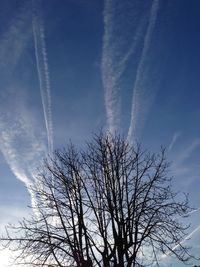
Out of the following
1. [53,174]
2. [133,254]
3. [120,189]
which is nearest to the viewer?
[133,254]

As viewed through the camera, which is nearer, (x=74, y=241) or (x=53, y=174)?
(x=74, y=241)

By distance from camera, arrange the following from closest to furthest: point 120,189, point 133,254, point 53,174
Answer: point 133,254
point 120,189
point 53,174

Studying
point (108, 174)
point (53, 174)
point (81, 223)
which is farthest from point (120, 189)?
point (53, 174)

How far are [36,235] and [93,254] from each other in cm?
330

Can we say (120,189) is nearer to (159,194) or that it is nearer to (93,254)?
(159,194)

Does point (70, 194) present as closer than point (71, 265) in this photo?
No

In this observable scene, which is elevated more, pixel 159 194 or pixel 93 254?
Answer: pixel 159 194

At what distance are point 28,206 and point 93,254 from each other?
4585 millimetres

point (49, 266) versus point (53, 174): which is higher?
point (53, 174)

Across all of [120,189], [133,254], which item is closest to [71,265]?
[133,254]

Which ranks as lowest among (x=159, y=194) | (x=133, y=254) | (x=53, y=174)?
(x=133, y=254)

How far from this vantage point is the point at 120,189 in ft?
69.2

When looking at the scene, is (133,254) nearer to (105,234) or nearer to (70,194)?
(105,234)

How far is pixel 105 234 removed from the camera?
66.8 ft
